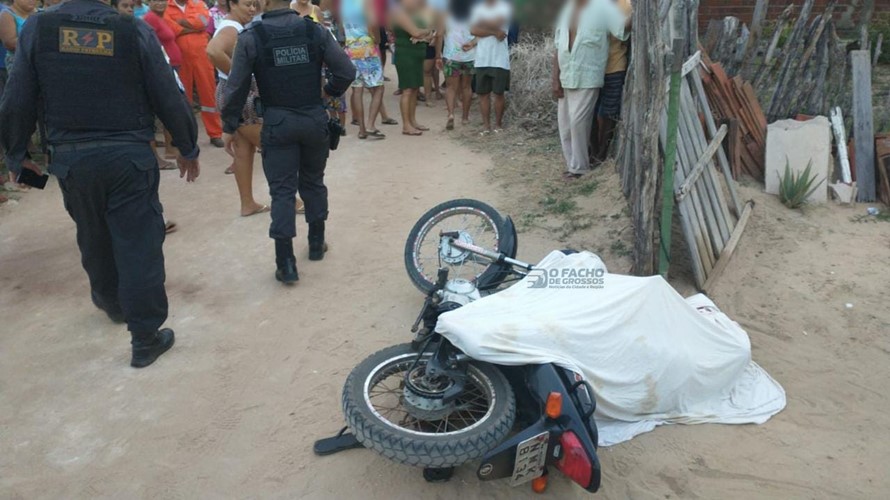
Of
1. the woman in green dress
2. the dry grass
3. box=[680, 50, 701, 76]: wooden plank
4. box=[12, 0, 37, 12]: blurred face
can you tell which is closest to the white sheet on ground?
box=[680, 50, 701, 76]: wooden plank

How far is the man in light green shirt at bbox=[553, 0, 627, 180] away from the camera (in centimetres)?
571

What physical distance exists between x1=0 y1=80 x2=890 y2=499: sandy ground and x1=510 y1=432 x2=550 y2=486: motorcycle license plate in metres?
0.24

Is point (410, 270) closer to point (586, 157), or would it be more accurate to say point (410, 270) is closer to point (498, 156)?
point (586, 157)

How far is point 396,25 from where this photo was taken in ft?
27.0

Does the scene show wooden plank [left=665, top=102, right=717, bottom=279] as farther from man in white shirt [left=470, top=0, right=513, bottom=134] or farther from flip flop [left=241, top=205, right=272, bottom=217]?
man in white shirt [left=470, top=0, right=513, bottom=134]

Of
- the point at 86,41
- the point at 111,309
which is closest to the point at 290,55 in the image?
the point at 86,41

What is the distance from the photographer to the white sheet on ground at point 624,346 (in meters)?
2.92

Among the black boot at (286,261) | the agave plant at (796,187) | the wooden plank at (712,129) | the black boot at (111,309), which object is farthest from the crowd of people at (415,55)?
the black boot at (111,309)

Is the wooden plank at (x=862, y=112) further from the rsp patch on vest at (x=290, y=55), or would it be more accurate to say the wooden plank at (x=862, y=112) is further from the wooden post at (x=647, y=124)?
the rsp patch on vest at (x=290, y=55)

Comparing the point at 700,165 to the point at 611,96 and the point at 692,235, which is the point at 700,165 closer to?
the point at 692,235

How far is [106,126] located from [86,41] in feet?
1.33

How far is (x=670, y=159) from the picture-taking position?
4102 millimetres

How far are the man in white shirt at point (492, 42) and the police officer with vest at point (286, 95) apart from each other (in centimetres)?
342

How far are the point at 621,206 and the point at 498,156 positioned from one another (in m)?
2.17
